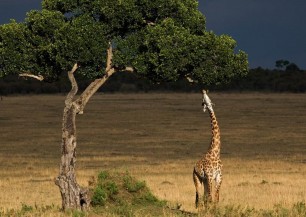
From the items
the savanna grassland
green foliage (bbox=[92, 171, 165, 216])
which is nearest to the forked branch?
green foliage (bbox=[92, 171, 165, 216])

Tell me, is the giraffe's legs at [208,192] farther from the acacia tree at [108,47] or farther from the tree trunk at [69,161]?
the tree trunk at [69,161]

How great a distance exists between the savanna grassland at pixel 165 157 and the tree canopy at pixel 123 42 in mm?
4036

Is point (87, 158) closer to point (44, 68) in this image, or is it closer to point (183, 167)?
point (183, 167)

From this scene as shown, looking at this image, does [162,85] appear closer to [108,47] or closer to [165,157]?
[165,157]

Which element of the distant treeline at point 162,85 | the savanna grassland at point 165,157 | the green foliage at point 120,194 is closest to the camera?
the green foliage at point 120,194

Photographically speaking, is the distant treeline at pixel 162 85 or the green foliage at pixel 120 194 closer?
the green foliage at pixel 120 194

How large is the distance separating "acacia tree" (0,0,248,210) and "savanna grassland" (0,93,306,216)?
3.57 m

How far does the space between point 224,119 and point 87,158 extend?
39.4m

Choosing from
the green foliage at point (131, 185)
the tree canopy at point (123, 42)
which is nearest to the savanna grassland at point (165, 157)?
the green foliage at point (131, 185)

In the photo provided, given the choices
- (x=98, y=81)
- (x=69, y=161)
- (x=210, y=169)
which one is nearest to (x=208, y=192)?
(x=210, y=169)

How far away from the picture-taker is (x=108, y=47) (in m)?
19.5

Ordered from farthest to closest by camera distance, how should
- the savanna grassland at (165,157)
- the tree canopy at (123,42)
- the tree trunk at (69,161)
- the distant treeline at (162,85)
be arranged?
1. the distant treeline at (162,85)
2. the savanna grassland at (165,157)
3. the tree trunk at (69,161)
4. the tree canopy at (123,42)

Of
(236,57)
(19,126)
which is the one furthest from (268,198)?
(19,126)

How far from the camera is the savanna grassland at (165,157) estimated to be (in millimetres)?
26828
